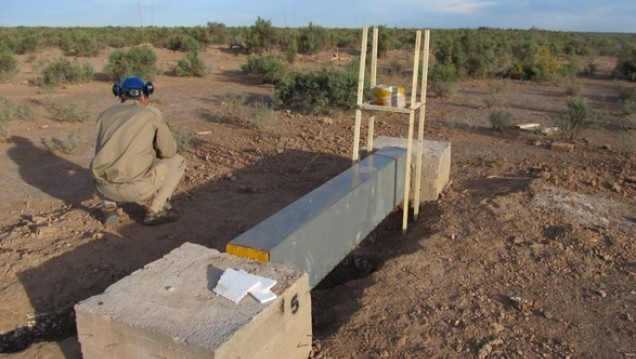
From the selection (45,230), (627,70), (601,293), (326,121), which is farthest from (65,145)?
(627,70)

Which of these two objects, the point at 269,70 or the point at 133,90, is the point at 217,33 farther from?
the point at 133,90

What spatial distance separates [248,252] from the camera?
318 cm

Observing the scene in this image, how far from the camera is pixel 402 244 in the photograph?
5.06m

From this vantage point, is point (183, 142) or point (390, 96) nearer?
point (390, 96)

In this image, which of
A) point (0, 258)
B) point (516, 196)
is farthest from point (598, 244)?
point (0, 258)

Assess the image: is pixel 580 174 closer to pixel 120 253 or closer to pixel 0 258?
pixel 120 253

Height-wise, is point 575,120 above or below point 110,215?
above

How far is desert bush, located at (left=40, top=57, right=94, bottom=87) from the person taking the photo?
14.4 metres

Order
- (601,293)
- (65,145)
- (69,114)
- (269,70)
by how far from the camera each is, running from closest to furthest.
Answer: (601,293)
(65,145)
(69,114)
(269,70)

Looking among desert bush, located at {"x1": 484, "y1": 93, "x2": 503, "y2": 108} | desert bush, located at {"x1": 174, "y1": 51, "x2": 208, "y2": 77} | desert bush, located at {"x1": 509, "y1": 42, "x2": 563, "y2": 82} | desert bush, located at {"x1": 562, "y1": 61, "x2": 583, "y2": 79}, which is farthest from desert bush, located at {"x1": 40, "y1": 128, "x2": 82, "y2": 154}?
desert bush, located at {"x1": 562, "y1": 61, "x2": 583, "y2": 79}

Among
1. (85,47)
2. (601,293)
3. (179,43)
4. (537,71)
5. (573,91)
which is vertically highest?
(179,43)

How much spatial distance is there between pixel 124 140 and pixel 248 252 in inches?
94.9

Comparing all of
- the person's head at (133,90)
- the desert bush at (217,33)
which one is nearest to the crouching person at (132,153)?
the person's head at (133,90)

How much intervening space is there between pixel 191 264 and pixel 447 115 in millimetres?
9462
